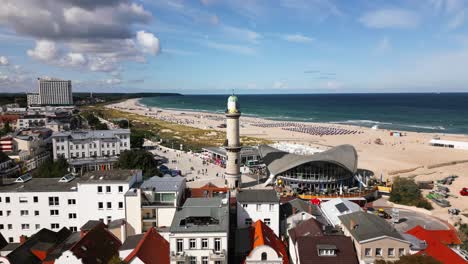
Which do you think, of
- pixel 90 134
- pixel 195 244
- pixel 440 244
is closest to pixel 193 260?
pixel 195 244

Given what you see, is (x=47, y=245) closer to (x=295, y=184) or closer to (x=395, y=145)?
(x=295, y=184)

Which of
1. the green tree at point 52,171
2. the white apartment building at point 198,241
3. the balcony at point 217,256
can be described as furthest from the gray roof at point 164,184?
the green tree at point 52,171

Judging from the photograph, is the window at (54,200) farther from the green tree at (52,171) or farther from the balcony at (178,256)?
the balcony at (178,256)

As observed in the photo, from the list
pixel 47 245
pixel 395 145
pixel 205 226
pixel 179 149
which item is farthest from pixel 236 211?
pixel 395 145

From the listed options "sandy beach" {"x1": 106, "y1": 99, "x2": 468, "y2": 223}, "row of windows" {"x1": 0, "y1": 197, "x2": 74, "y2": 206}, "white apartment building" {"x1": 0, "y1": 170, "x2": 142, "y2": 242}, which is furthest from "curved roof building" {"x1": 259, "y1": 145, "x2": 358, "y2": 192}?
"row of windows" {"x1": 0, "y1": 197, "x2": 74, "y2": 206}

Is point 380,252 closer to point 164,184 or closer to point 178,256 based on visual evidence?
point 178,256

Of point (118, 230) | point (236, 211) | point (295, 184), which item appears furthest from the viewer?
point (295, 184)
